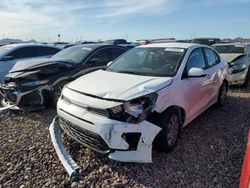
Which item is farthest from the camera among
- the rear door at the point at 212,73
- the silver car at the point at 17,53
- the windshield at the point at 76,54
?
the silver car at the point at 17,53

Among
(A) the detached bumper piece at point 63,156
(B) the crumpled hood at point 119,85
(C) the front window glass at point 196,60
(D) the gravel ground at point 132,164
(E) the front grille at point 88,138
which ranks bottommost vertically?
(D) the gravel ground at point 132,164

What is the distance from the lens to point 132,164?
3.25m

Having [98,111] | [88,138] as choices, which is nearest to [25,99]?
[88,138]

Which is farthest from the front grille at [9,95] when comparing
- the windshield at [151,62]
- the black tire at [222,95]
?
the black tire at [222,95]

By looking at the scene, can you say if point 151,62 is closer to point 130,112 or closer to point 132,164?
point 130,112

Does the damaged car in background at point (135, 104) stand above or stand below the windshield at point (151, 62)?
below

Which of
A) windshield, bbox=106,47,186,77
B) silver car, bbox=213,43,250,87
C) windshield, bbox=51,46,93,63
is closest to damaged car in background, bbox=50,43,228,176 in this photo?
windshield, bbox=106,47,186,77

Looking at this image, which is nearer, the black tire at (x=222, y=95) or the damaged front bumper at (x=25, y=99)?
the damaged front bumper at (x=25, y=99)

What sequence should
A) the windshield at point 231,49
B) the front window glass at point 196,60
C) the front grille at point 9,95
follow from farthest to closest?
the windshield at point 231,49
the front grille at point 9,95
the front window glass at point 196,60

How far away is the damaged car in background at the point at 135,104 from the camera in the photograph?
2.92 metres

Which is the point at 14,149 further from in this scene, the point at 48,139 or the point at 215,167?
the point at 215,167

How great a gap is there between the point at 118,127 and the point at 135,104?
1.18 feet

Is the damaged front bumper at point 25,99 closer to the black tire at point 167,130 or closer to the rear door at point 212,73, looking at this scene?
the black tire at point 167,130

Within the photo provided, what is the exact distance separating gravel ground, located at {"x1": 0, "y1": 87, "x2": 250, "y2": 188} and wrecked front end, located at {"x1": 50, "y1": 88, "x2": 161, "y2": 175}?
0.77 feet
